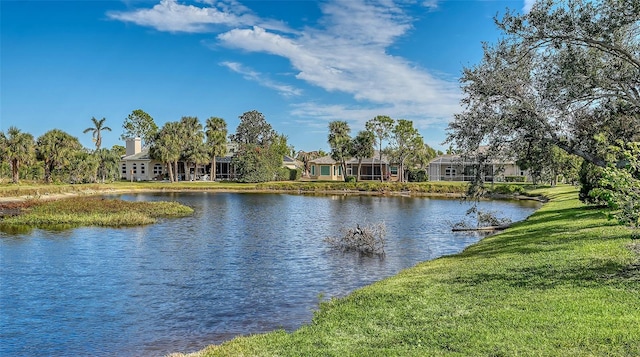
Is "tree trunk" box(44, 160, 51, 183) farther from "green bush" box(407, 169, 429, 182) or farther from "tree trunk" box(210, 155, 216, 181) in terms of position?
"green bush" box(407, 169, 429, 182)

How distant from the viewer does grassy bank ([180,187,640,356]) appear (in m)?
7.62

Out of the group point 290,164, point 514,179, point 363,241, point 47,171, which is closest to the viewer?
point 363,241

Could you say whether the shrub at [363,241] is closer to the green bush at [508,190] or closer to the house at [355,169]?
the green bush at [508,190]

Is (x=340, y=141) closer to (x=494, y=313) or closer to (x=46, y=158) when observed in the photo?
(x=46, y=158)

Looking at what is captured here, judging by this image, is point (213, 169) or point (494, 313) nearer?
point (494, 313)

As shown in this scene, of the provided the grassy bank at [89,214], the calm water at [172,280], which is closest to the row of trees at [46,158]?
the grassy bank at [89,214]

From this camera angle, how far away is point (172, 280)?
56.5 ft

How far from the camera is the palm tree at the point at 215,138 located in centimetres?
8625

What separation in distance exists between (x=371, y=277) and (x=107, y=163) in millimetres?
74841

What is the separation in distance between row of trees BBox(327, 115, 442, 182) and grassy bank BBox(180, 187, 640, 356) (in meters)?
63.5

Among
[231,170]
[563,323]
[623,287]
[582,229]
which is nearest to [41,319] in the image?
[563,323]

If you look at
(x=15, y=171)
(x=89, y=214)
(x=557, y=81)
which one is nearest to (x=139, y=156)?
(x=15, y=171)

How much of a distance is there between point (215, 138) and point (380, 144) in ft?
94.2

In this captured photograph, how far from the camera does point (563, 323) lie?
8.22m
